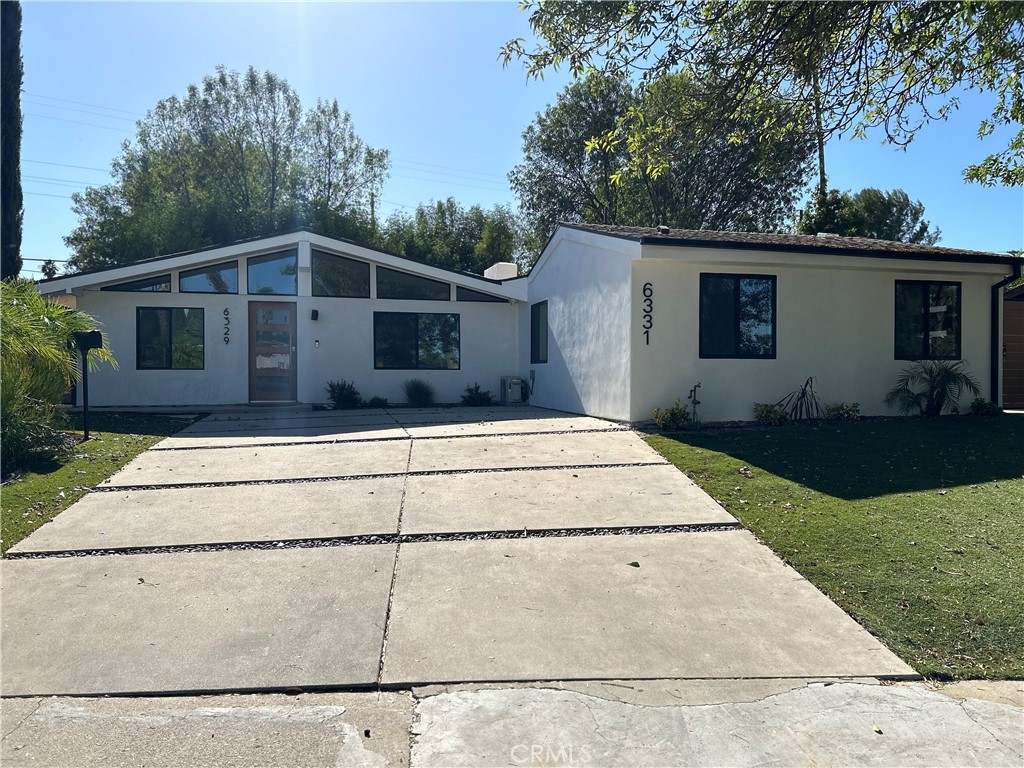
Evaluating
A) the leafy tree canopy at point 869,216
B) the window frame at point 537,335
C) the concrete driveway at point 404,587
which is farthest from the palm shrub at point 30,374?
the leafy tree canopy at point 869,216

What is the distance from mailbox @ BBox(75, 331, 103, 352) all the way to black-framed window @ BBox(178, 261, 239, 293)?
4.71 metres


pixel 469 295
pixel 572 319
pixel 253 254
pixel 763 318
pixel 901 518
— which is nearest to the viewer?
pixel 901 518

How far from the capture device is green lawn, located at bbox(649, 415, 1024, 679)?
379cm

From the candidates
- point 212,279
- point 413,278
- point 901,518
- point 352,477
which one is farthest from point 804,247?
point 212,279

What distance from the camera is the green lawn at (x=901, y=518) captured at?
149 inches

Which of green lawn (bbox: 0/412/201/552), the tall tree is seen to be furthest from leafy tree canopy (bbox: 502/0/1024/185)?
the tall tree

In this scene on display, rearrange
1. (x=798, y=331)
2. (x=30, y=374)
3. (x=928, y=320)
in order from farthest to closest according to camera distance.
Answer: (x=928, y=320), (x=798, y=331), (x=30, y=374)

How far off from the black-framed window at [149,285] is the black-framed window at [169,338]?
41cm

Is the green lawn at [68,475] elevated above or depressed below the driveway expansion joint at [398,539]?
above

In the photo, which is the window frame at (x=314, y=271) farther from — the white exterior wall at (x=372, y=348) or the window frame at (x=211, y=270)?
the window frame at (x=211, y=270)

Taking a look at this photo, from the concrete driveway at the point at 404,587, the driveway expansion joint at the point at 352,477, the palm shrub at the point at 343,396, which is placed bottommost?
the concrete driveway at the point at 404,587

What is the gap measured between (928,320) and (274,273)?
13.2m

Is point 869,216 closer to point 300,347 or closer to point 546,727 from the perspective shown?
point 300,347

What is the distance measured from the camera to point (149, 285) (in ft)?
46.4
